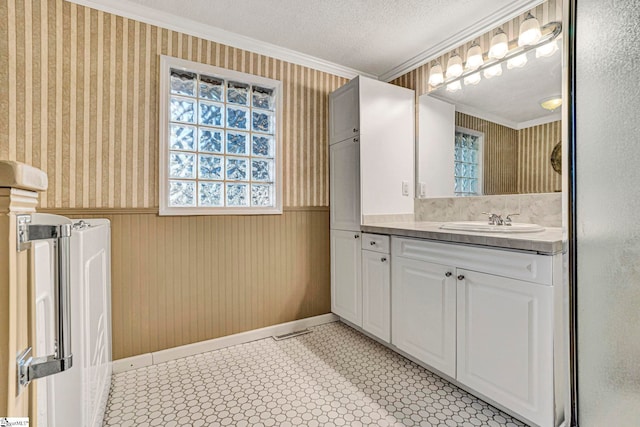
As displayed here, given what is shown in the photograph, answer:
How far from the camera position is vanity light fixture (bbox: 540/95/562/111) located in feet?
5.99

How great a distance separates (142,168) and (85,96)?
0.53 meters

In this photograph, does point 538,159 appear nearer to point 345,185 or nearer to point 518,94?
point 518,94

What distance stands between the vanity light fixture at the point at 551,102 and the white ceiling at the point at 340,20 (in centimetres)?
61

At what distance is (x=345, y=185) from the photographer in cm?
258

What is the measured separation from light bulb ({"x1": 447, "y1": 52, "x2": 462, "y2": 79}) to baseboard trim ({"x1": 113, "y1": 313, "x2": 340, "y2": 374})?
2.32 meters

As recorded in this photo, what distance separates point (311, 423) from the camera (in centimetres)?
148

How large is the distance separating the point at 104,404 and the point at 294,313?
1433mm

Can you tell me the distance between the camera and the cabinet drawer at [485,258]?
4.30 feet

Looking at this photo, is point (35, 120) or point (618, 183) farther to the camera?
point (35, 120)

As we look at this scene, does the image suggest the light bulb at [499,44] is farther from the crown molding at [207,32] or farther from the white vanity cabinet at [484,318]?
the white vanity cabinet at [484,318]

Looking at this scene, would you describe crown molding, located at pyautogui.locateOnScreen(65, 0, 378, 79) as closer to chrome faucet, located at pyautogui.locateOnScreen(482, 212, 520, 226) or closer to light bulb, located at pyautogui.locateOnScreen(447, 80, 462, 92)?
light bulb, located at pyautogui.locateOnScreen(447, 80, 462, 92)

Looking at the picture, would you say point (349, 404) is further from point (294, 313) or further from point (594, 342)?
point (594, 342)

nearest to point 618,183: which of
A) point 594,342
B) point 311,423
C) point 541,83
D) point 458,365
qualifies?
point 594,342

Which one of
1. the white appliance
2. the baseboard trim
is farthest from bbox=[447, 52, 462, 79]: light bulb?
the white appliance
